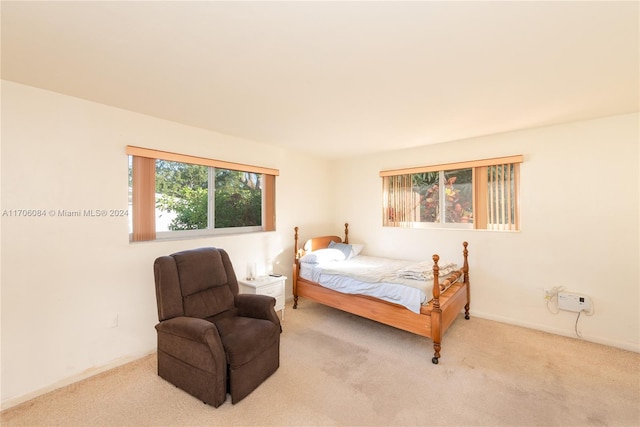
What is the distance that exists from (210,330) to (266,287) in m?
1.42

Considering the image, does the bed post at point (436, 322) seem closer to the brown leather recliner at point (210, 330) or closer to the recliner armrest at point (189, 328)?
the brown leather recliner at point (210, 330)

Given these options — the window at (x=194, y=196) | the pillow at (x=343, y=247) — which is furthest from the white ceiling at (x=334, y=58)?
the pillow at (x=343, y=247)

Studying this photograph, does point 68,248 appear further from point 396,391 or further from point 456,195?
point 456,195

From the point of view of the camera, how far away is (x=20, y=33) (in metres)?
1.49

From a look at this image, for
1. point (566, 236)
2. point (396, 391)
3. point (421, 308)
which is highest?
point (566, 236)

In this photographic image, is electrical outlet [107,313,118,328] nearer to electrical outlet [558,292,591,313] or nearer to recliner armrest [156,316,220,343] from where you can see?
recliner armrest [156,316,220,343]

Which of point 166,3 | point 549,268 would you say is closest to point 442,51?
point 166,3

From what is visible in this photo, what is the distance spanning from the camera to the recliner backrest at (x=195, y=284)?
7.34 ft

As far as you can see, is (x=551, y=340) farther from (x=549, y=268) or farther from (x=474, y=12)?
(x=474, y=12)

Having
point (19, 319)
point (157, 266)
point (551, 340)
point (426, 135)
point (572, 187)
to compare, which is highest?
point (426, 135)

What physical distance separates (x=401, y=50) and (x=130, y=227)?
2.81 metres

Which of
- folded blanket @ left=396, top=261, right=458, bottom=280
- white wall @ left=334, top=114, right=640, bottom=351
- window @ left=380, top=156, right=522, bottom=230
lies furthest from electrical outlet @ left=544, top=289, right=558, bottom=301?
folded blanket @ left=396, top=261, right=458, bottom=280

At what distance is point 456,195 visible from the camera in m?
3.80

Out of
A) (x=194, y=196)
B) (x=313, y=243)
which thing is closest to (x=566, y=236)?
(x=313, y=243)
